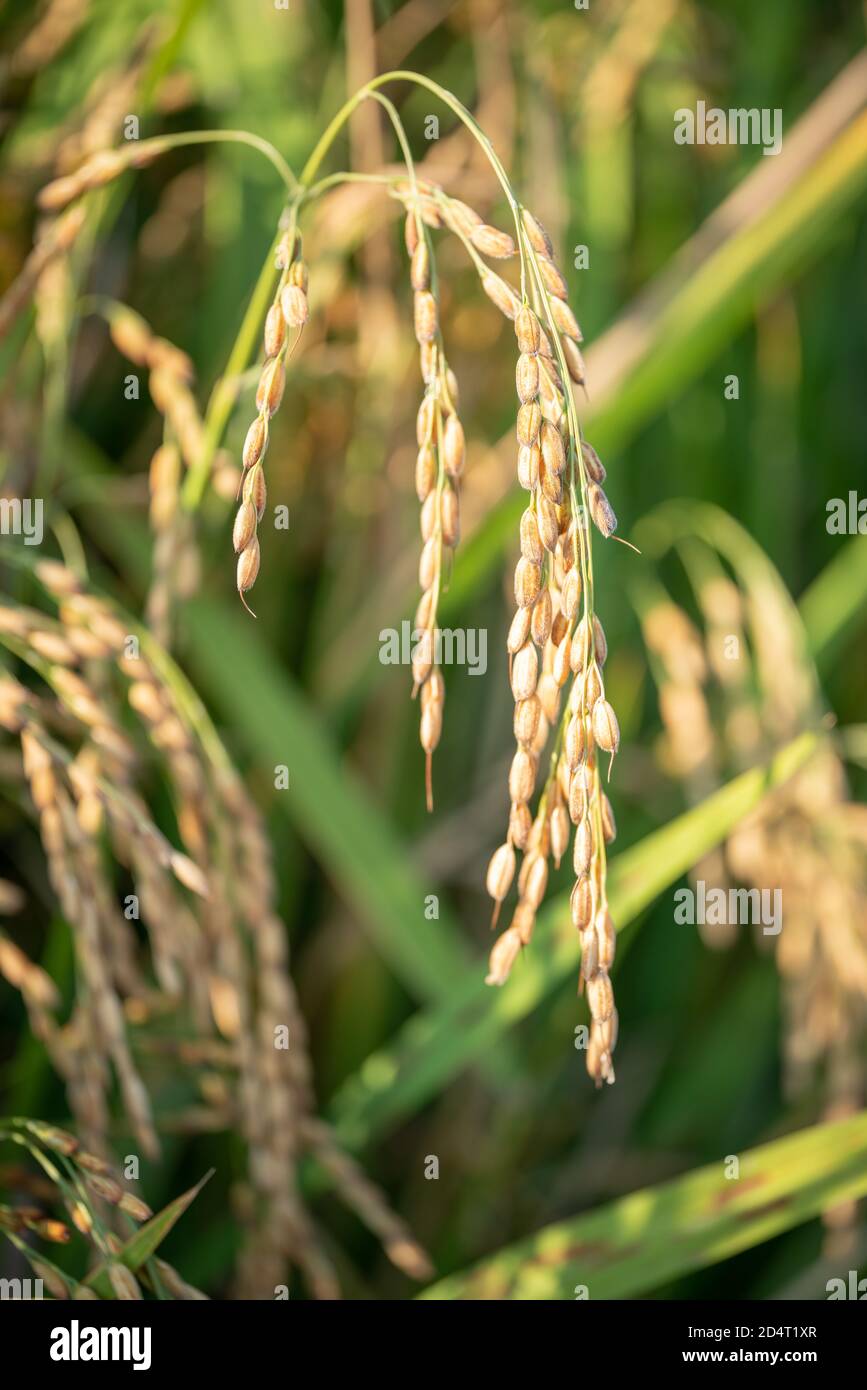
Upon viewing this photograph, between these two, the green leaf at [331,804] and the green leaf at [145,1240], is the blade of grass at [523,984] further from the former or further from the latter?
the green leaf at [145,1240]

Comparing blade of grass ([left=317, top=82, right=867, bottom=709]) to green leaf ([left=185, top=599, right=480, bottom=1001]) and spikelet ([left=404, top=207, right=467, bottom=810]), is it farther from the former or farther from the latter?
spikelet ([left=404, top=207, right=467, bottom=810])

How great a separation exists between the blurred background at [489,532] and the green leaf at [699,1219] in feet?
0.58

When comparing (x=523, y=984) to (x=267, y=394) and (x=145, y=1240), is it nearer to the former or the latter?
(x=145, y=1240)

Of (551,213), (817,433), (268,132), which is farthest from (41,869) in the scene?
(817,433)

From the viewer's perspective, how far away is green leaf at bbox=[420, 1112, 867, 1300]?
32.6 inches

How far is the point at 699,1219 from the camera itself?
2.73ft

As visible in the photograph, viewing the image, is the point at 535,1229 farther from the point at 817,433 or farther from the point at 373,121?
the point at 373,121

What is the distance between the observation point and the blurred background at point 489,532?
1.10 meters

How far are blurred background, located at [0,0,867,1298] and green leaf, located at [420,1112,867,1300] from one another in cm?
18

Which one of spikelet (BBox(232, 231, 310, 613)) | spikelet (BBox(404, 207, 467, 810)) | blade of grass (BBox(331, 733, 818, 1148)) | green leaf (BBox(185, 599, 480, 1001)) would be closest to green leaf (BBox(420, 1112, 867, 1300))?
blade of grass (BBox(331, 733, 818, 1148))

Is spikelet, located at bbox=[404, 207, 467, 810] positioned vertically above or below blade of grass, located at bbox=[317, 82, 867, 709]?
below

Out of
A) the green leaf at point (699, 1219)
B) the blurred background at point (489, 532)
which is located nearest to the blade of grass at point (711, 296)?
the blurred background at point (489, 532)

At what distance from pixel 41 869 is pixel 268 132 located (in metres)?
0.80
